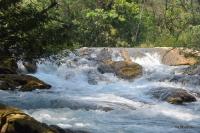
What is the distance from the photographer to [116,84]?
79.0 ft

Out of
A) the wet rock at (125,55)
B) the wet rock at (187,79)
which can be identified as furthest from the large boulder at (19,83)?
the wet rock at (125,55)

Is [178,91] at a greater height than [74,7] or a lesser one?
lesser

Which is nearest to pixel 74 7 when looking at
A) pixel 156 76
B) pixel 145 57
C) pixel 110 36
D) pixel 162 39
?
pixel 110 36

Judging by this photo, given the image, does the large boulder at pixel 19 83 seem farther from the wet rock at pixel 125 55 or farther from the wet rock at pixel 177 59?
the wet rock at pixel 177 59

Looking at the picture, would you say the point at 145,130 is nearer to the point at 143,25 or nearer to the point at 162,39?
the point at 162,39

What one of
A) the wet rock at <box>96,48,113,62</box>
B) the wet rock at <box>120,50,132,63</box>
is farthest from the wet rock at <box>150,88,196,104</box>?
the wet rock at <box>120,50,132,63</box>

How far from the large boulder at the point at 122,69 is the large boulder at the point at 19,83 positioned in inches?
252

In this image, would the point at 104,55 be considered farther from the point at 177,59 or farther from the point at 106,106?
the point at 106,106

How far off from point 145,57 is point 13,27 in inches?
759

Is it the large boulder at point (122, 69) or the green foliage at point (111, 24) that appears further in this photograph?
the green foliage at point (111, 24)

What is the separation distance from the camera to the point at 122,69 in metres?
26.1

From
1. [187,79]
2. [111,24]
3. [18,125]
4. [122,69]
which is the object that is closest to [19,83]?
[122,69]

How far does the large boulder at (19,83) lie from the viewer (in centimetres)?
1866

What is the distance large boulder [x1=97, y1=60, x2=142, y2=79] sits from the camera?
2560cm
